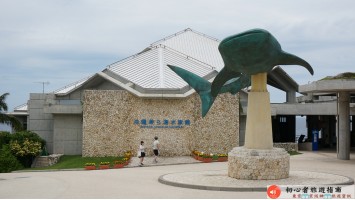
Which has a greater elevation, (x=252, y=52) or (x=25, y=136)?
(x=252, y=52)

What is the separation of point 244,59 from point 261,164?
142 inches

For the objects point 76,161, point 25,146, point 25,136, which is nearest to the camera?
point 76,161

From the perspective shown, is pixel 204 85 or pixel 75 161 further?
pixel 75 161

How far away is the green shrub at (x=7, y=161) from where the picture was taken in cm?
2755

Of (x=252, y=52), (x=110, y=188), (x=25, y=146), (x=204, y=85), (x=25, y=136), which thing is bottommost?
(x=110, y=188)

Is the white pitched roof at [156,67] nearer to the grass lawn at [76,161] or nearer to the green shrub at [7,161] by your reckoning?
the grass lawn at [76,161]

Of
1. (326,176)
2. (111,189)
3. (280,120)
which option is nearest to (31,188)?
(111,189)

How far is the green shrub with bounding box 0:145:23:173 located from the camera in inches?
1085

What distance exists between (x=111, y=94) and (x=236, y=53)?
15.1 meters

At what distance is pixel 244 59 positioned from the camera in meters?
15.1

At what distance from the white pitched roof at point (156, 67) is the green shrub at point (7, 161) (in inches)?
322

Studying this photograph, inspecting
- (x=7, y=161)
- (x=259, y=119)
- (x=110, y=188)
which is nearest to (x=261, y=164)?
(x=259, y=119)

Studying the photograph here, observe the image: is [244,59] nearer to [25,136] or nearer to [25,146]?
[25,146]

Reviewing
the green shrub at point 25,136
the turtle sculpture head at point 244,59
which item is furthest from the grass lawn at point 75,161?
the turtle sculpture head at point 244,59
